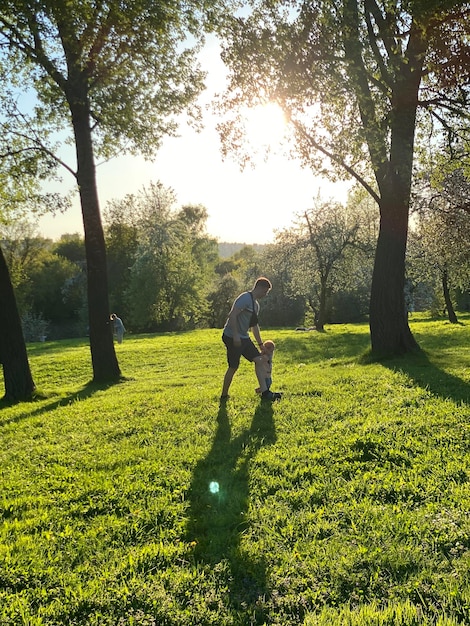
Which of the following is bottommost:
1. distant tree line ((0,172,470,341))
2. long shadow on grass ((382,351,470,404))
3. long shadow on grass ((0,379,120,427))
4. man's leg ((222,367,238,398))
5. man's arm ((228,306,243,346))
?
long shadow on grass ((0,379,120,427))

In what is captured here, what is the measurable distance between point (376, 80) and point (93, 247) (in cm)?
841

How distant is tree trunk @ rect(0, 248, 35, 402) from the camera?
1117 centimetres

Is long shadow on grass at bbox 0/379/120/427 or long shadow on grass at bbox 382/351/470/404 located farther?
long shadow on grass at bbox 0/379/120/427

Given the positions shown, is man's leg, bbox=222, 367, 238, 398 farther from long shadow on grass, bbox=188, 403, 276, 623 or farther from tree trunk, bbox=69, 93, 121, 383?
tree trunk, bbox=69, 93, 121, 383

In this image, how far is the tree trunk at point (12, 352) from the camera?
11172 mm

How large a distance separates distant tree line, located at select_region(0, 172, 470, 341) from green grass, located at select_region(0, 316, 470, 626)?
11.0 metres

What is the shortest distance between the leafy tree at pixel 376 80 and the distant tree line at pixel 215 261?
3.64 m

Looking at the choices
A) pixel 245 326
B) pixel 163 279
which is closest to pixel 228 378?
pixel 245 326

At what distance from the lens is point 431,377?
9.12m

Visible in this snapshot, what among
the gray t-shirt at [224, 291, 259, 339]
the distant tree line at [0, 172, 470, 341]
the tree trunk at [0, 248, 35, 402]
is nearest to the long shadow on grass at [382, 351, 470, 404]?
the gray t-shirt at [224, 291, 259, 339]

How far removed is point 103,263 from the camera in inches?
502

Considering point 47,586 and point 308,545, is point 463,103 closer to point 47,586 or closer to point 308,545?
point 308,545

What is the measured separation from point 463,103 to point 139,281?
35477 millimetres

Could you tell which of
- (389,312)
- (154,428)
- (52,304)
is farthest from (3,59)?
(52,304)
